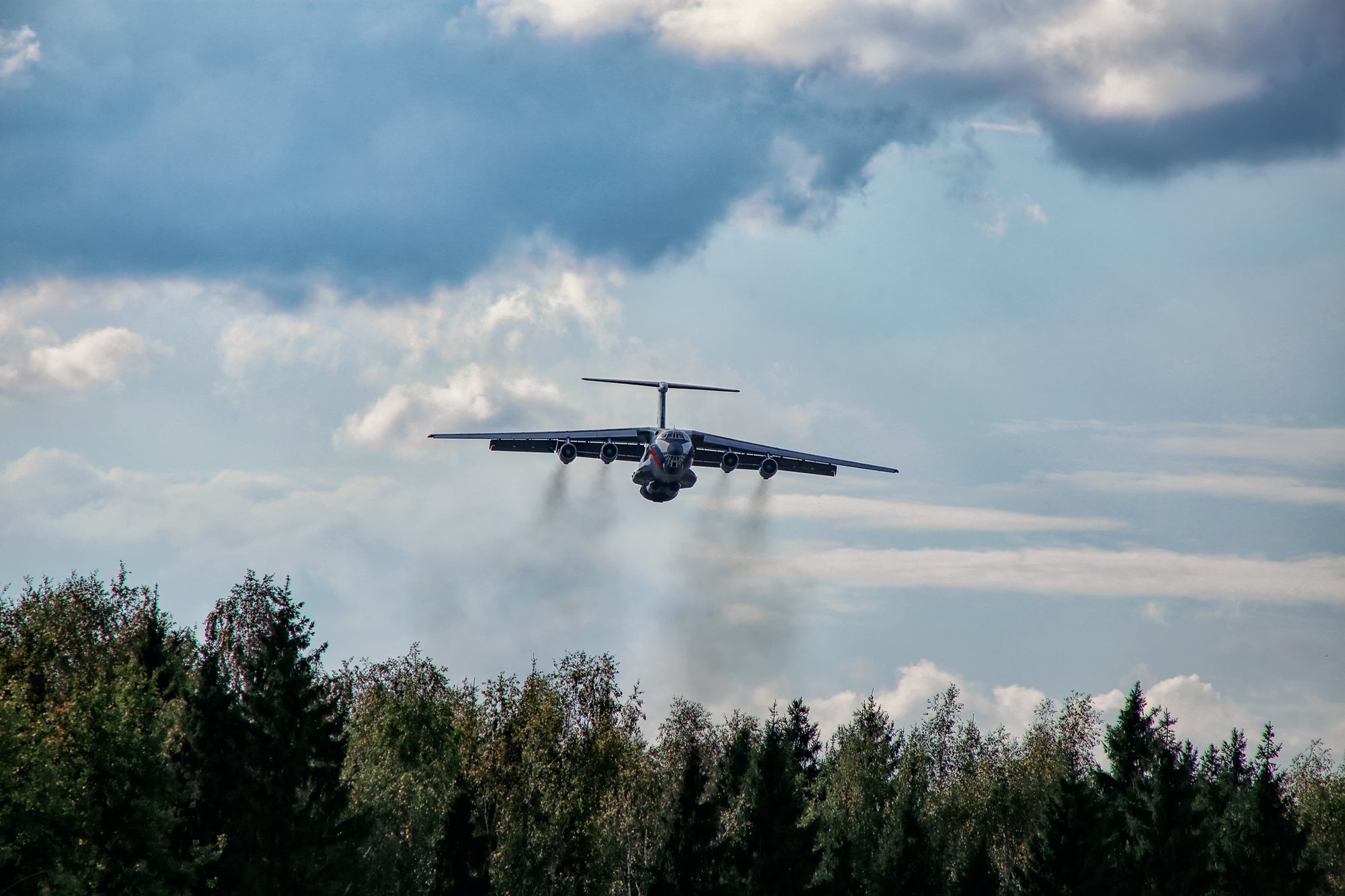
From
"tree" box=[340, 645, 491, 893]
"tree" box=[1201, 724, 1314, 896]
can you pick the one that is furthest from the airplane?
"tree" box=[1201, 724, 1314, 896]

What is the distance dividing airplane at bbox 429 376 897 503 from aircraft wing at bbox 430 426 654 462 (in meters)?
0.04

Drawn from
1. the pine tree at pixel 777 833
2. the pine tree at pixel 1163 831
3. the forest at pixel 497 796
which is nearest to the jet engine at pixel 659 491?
the forest at pixel 497 796

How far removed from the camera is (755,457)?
73.6 meters

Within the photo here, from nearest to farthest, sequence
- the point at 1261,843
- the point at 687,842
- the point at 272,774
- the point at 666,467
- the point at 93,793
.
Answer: the point at 93,793, the point at 272,774, the point at 687,842, the point at 1261,843, the point at 666,467

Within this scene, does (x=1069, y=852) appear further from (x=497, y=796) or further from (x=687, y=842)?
(x=497, y=796)

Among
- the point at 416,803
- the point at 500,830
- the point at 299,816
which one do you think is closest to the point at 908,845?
the point at 500,830

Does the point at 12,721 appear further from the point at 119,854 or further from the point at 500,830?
the point at 500,830

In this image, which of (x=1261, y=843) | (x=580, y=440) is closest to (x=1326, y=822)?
(x=1261, y=843)

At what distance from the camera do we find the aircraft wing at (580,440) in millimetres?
68625

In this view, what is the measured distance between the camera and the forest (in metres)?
35.5

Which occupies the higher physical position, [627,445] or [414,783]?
[627,445]

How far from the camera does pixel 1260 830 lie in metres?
56.1

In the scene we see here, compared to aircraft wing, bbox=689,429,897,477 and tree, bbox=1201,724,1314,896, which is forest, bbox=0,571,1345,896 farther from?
aircraft wing, bbox=689,429,897,477

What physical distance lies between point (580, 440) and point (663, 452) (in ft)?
24.1
